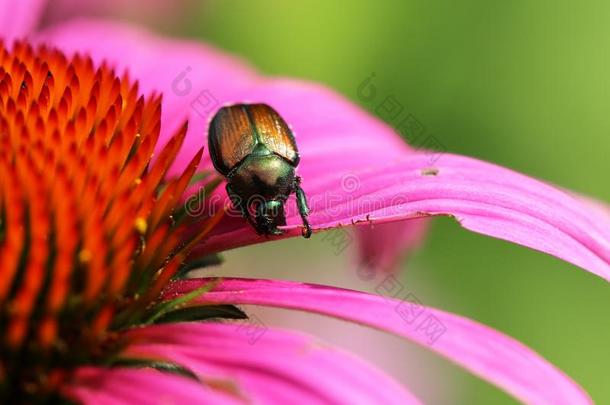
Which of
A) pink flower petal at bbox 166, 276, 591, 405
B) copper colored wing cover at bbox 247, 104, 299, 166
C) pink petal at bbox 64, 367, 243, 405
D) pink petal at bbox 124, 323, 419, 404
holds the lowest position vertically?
pink petal at bbox 64, 367, 243, 405

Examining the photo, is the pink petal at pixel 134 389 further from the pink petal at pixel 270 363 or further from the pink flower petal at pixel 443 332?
the pink flower petal at pixel 443 332

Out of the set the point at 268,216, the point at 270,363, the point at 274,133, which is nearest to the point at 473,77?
the point at 274,133

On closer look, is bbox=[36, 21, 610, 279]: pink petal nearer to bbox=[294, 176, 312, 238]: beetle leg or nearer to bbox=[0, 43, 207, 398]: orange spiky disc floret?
bbox=[294, 176, 312, 238]: beetle leg

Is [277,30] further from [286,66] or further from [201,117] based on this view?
[201,117]

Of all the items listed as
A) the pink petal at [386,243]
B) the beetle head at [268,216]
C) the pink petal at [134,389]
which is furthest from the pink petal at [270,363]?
the pink petal at [386,243]

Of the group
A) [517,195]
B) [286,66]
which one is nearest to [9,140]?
[517,195]

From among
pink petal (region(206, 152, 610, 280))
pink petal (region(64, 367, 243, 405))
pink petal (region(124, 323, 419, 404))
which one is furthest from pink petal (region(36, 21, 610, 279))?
pink petal (region(64, 367, 243, 405))
